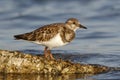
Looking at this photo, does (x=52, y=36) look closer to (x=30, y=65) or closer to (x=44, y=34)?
(x=44, y=34)

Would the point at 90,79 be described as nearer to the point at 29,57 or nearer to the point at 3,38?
the point at 29,57

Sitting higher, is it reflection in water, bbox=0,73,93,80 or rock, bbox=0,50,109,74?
rock, bbox=0,50,109,74

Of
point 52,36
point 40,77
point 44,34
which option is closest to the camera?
point 40,77

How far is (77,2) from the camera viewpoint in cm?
2605

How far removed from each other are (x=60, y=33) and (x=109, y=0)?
12.2 meters

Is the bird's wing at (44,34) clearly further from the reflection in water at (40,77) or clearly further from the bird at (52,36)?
the reflection in water at (40,77)

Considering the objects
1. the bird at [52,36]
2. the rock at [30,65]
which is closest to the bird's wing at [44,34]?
the bird at [52,36]

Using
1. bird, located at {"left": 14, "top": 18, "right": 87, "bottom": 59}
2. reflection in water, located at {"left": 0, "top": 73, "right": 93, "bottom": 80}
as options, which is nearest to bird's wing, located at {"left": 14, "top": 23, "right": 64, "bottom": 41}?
bird, located at {"left": 14, "top": 18, "right": 87, "bottom": 59}

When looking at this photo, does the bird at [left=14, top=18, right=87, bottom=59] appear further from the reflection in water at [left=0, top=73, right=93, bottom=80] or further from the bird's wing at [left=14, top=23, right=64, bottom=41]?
the reflection in water at [left=0, top=73, right=93, bottom=80]

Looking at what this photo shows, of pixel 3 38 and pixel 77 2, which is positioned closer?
pixel 3 38

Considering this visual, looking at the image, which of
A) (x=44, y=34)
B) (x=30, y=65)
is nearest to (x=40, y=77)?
(x=30, y=65)

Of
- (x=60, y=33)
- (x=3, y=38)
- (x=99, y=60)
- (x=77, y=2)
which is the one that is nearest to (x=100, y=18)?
(x=77, y=2)

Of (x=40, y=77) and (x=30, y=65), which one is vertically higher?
(x=30, y=65)

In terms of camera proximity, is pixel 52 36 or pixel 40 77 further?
pixel 52 36
